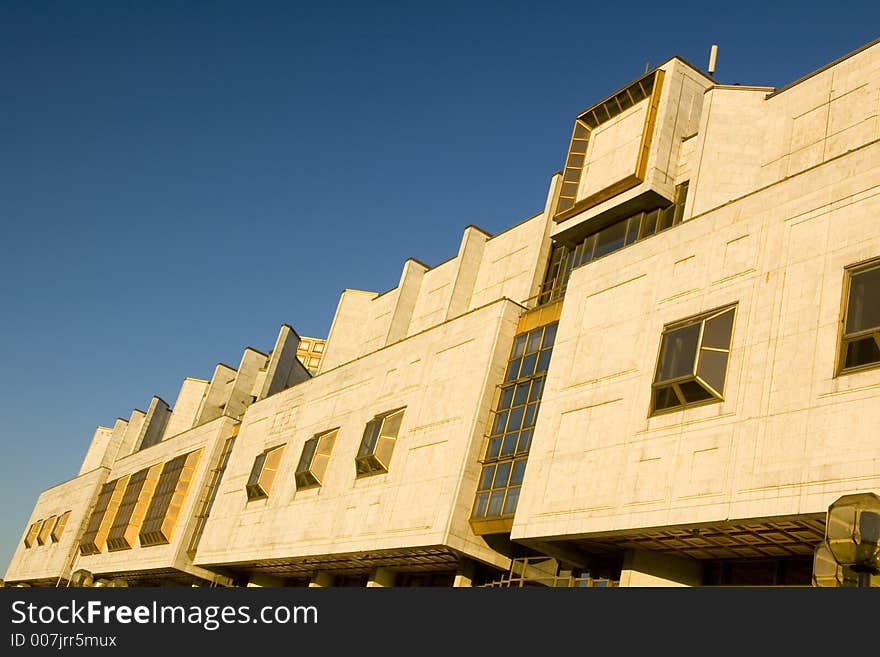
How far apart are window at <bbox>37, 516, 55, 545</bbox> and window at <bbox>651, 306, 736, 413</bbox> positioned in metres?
66.7

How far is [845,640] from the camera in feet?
23.5

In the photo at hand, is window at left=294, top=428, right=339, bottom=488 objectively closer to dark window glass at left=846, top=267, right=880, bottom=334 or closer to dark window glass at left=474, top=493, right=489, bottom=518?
dark window glass at left=474, top=493, right=489, bottom=518

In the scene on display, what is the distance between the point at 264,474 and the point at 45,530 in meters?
44.3

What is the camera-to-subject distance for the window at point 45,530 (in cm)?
7438

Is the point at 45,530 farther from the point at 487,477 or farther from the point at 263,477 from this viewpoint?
the point at 487,477

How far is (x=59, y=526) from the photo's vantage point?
72500mm

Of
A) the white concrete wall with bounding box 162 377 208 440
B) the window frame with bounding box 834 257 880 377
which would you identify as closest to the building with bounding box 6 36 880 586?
the window frame with bounding box 834 257 880 377

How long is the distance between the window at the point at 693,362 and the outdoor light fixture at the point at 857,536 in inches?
394

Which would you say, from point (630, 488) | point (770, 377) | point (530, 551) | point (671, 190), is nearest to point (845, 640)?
point (770, 377)

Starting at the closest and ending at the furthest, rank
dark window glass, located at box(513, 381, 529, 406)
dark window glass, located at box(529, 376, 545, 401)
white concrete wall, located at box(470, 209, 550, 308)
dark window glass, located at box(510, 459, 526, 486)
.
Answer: dark window glass, located at box(510, 459, 526, 486), dark window glass, located at box(529, 376, 545, 401), dark window glass, located at box(513, 381, 529, 406), white concrete wall, located at box(470, 209, 550, 308)

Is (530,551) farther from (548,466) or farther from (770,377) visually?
(770,377)

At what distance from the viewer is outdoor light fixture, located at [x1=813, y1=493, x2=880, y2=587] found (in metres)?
10.8

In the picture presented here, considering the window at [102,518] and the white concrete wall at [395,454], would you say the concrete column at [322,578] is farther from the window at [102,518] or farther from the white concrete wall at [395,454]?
the window at [102,518]

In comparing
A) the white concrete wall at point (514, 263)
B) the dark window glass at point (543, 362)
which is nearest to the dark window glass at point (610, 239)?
the white concrete wall at point (514, 263)
